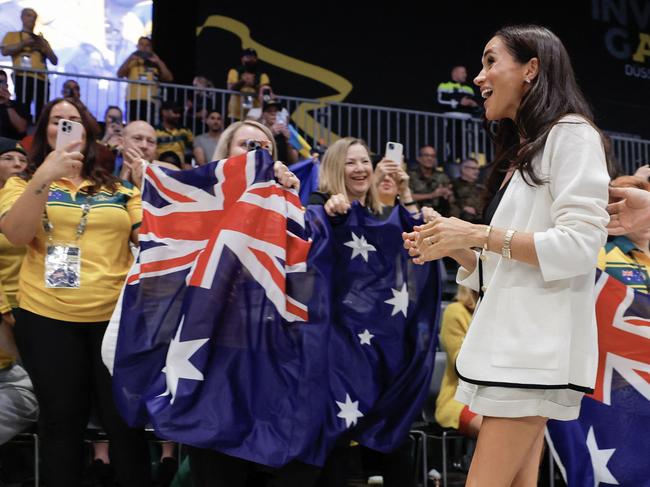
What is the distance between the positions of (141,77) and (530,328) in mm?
8510

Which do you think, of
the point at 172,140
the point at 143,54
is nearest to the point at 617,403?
the point at 172,140

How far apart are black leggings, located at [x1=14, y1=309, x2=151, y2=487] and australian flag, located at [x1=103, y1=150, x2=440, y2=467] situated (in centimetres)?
14

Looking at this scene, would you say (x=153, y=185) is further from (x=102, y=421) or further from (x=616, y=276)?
(x=616, y=276)

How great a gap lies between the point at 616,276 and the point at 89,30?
27.0 ft

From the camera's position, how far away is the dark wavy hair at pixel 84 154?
12.3 feet

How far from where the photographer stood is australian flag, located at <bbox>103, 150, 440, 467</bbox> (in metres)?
3.26

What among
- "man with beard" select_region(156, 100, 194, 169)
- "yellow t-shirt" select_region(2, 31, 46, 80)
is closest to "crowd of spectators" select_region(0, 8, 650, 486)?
"man with beard" select_region(156, 100, 194, 169)

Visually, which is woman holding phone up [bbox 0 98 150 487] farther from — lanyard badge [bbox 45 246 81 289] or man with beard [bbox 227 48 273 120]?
man with beard [bbox 227 48 273 120]

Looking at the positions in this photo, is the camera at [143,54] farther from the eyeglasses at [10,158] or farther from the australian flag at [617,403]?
the australian flag at [617,403]

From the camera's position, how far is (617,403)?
146 inches

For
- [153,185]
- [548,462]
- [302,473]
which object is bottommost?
[548,462]

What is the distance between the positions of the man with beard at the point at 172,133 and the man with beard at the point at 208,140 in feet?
0.60

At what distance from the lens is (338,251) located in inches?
154

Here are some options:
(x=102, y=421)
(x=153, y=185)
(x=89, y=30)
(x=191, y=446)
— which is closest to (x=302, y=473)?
(x=191, y=446)
